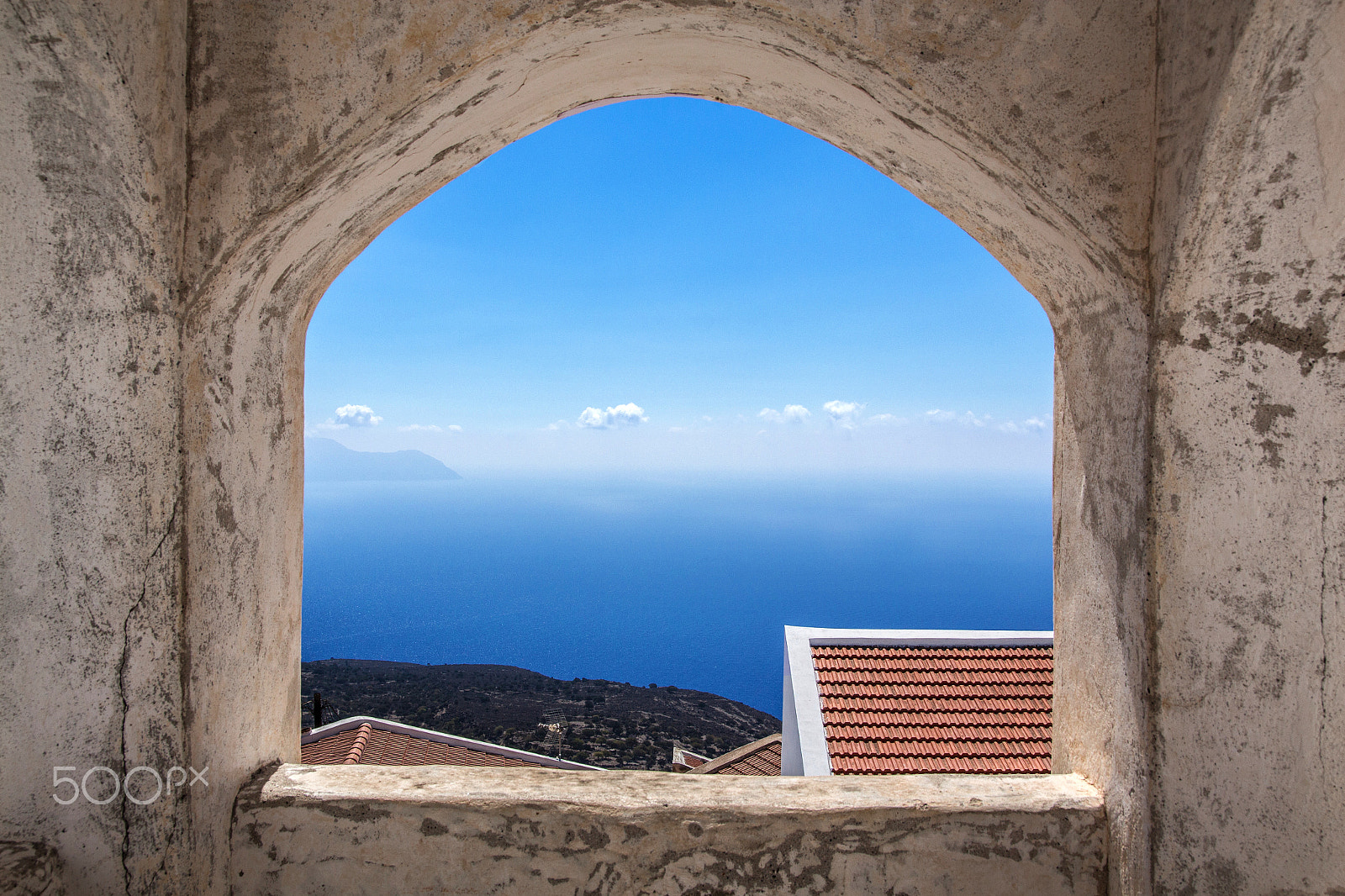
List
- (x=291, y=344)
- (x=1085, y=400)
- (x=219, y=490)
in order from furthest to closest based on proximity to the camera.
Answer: (x=291, y=344) < (x=1085, y=400) < (x=219, y=490)

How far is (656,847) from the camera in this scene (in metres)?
1.43

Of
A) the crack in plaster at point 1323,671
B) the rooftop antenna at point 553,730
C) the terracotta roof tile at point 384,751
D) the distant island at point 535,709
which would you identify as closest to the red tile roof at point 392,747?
the terracotta roof tile at point 384,751

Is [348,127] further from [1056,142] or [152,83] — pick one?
[1056,142]

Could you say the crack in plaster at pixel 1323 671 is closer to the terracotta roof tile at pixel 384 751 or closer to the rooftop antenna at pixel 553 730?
the terracotta roof tile at pixel 384 751

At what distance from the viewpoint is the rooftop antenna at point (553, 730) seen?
13.3m

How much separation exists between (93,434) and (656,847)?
141 centimetres

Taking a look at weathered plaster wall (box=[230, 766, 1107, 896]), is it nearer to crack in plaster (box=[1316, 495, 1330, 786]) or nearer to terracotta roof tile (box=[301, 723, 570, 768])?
crack in plaster (box=[1316, 495, 1330, 786])

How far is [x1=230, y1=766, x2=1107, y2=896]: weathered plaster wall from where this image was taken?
142cm

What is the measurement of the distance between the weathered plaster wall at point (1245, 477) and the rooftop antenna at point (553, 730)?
1253 cm

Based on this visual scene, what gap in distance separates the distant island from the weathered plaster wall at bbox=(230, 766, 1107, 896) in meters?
10.3

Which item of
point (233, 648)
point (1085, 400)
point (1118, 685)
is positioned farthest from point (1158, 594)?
point (233, 648)

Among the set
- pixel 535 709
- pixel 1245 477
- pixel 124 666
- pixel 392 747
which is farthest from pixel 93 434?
pixel 535 709

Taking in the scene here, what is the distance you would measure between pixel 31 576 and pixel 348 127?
105 cm

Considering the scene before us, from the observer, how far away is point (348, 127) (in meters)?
1.28
